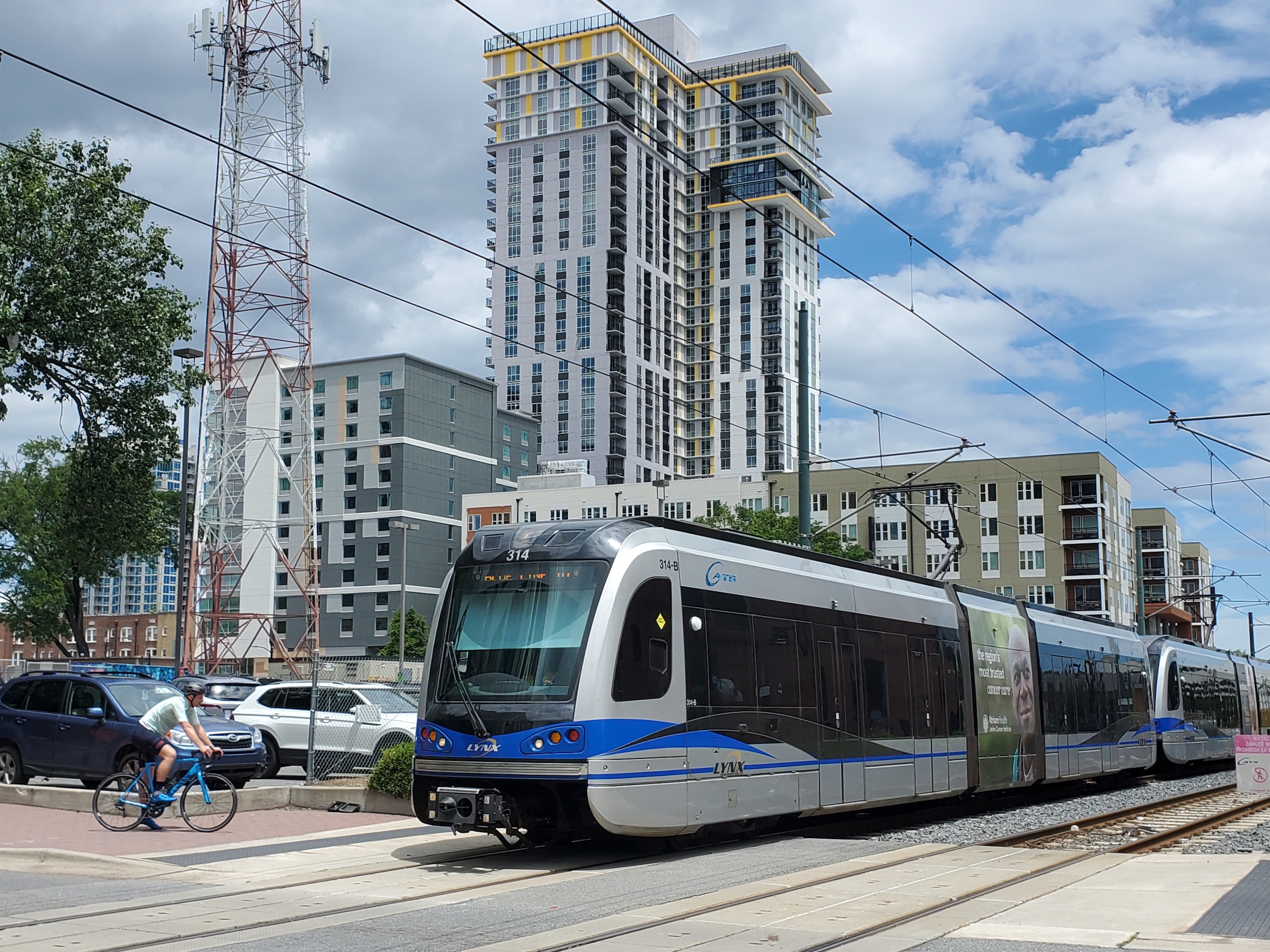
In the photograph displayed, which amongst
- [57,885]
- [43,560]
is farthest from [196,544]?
[57,885]

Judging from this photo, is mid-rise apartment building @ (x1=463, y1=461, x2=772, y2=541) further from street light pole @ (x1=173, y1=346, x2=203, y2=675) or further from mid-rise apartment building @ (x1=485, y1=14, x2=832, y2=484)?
street light pole @ (x1=173, y1=346, x2=203, y2=675)

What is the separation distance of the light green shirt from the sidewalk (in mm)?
1146

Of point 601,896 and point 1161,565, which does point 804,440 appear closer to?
point 601,896

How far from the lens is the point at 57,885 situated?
11844mm

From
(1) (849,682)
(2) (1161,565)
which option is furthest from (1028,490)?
(1) (849,682)

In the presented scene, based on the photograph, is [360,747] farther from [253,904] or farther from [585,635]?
[253,904]

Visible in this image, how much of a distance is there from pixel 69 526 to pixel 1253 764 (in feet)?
85.9

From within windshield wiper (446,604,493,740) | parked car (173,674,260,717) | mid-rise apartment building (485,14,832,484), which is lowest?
parked car (173,674,260,717)

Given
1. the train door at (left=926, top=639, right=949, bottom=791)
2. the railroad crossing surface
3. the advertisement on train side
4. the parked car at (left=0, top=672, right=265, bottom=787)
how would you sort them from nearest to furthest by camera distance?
the railroad crossing surface
the parked car at (left=0, top=672, right=265, bottom=787)
the train door at (left=926, top=639, right=949, bottom=791)
the advertisement on train side

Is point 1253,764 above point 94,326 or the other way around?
the other way around

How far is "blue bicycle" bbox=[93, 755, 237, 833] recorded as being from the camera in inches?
611

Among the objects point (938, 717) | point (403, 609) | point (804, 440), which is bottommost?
point (938, 717)

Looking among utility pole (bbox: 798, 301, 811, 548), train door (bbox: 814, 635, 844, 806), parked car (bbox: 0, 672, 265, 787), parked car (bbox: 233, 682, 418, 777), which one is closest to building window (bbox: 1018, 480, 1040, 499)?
utility pole (bbox: 798, 301, 811, 548)

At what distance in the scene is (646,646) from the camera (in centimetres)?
1346
